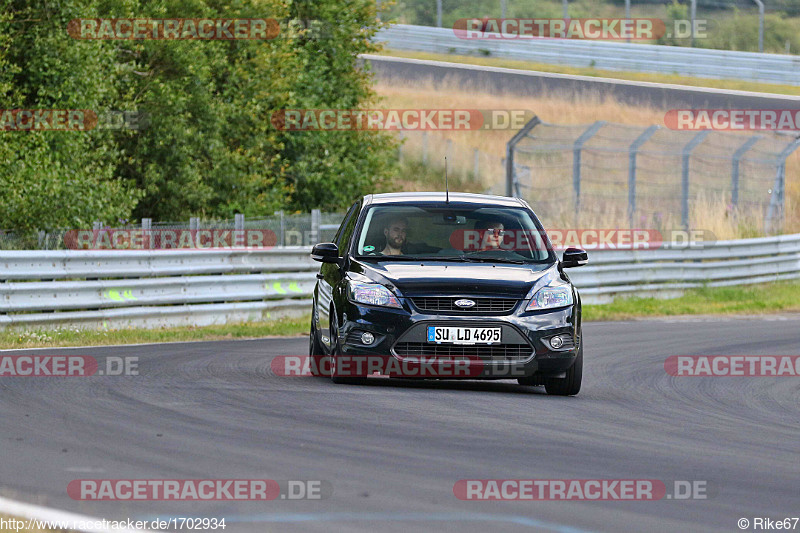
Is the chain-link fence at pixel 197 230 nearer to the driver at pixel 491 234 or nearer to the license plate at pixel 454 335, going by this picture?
the driver at pixel 491 234

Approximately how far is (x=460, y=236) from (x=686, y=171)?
16599mm

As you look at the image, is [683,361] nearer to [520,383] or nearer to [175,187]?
[520,383]

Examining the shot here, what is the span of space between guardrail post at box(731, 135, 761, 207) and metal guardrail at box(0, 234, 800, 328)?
654 centimetres

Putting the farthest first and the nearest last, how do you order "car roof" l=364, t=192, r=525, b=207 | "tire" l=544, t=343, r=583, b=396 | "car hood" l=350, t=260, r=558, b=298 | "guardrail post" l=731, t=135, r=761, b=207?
"guardrail post" l=731, t=135, r=761, b=207 → "car roof" l=364, t=192, r=525, b=207 → "tire" l=544, t=343, r=583, b=396 → "car hood" l=350, t=260, r=558, b=298

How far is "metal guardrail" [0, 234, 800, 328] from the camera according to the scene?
51.1ft

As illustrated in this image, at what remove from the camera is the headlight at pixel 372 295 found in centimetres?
1055

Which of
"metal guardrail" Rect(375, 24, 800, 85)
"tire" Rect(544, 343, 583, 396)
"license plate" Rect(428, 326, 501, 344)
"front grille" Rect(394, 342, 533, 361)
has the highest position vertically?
"metal guardrail" Rect(375, 24, 800, 85)

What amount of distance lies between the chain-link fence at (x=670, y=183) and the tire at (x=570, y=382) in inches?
573

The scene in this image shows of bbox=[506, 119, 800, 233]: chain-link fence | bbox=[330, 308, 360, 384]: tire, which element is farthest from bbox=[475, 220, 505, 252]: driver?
bbox=[506, 119, 800, 233]: chain-link fence

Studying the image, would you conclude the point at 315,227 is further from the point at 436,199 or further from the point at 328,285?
the point at 328,285

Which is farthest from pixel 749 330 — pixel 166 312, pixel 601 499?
pixel 601 499

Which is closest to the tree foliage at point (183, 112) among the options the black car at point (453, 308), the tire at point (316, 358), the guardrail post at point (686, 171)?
the guardrail post at point (686, 171)

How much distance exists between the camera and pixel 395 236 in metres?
11.4

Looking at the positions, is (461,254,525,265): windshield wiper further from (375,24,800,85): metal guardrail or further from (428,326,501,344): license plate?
(375,24,800,85): metal guardrail
